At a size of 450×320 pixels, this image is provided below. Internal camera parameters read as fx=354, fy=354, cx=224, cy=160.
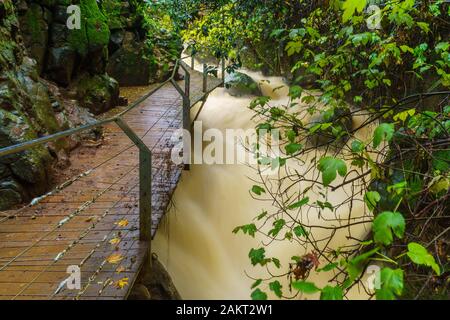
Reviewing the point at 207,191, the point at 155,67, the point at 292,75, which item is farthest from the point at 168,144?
the point at 292,75

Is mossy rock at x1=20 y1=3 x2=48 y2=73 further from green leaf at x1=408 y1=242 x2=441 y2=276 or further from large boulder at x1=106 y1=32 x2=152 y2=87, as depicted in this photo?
green leaf at x1=408 y1=242 x2=441 y2=276

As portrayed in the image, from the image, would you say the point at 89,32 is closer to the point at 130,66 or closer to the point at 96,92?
the point at 96,92

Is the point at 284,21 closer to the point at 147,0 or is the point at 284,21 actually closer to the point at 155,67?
the point at 147,0

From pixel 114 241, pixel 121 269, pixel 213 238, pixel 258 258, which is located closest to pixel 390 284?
pixel 258 258

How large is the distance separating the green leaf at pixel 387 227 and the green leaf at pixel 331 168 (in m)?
0.35

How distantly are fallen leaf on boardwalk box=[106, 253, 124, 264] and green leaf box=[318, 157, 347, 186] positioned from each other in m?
2.07

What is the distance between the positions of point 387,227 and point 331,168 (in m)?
0.44

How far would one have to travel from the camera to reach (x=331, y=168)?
1766 mm

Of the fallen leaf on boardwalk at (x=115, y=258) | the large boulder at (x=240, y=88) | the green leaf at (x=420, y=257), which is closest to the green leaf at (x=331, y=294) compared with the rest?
the green leaf at (x=420, y=257)

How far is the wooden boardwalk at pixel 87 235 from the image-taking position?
9.02 feet

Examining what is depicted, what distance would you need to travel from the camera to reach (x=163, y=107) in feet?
28.4

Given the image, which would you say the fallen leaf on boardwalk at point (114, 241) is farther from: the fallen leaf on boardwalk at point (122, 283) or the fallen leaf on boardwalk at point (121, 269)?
the fallen leaf on boardwalk at point (122, 283)

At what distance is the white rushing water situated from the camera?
5398 millimetres

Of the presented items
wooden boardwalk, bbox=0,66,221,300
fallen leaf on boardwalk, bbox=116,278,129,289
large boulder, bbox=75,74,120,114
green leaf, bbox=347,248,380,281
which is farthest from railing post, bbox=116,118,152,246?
large boulder, bbox=75,74,120,114
